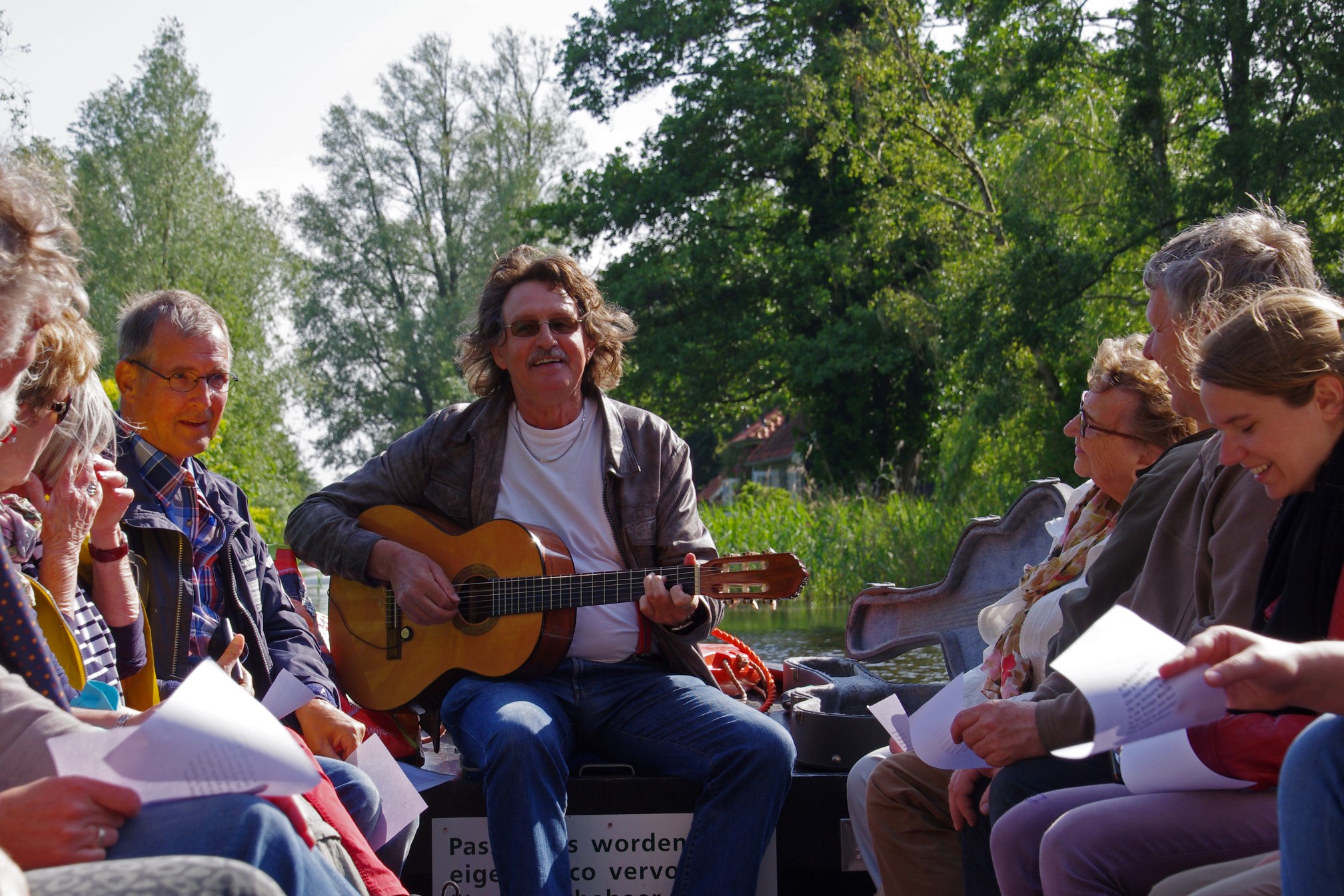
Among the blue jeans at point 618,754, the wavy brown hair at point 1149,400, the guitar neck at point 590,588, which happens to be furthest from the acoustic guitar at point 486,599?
the wavy brown hair at point 1149,400

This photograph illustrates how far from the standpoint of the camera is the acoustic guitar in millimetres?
3041

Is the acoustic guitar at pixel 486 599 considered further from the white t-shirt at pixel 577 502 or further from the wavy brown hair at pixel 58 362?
the wavy brown hair at pixel 58 362

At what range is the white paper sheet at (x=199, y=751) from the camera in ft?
4.51

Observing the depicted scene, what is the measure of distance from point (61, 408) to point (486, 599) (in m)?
1.30

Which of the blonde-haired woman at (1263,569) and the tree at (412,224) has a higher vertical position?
the tree at (412,224)

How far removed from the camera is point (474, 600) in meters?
3.23

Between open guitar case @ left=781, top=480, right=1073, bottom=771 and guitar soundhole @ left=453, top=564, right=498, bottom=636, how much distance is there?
91cm

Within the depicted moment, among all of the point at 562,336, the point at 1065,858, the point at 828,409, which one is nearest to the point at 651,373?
the point at 828,409

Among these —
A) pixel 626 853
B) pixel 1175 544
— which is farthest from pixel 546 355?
pixel 1175 544

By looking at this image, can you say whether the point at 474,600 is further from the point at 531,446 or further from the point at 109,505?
the point at 109,505

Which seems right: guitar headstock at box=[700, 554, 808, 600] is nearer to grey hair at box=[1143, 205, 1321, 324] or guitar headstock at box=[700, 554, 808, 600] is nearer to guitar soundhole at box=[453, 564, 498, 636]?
guitar soundhole at box=[453, 564, 498, 636]

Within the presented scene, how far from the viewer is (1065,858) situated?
76.7 inches

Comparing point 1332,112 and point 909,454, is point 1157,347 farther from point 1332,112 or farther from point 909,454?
point 909,454

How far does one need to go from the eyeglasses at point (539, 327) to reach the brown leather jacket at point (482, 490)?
23cm
